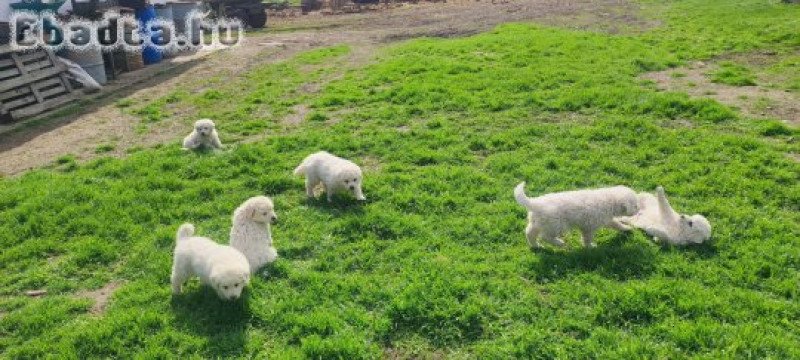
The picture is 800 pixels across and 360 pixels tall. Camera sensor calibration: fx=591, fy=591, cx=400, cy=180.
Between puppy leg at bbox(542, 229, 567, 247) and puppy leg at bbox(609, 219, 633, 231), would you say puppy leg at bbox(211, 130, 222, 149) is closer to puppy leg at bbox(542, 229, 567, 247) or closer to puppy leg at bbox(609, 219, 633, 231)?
puppy leg at bbox(542, 229, 567, 247)

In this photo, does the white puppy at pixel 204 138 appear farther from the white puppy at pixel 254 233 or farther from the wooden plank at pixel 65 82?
the wooden plank at pixel 65 82

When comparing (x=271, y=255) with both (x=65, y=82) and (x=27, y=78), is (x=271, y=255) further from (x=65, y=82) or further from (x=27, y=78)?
(x=65, y=82)

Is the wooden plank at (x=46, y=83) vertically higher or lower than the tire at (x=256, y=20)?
lower

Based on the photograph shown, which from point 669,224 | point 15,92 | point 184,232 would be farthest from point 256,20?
point 669,224

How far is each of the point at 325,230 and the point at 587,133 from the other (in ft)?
16.0

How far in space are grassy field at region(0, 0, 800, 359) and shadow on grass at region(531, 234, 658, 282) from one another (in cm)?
3

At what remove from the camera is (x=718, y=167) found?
7.90m

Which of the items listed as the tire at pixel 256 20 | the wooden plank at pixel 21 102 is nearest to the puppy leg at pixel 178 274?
the wooden plank at pixel 21 102

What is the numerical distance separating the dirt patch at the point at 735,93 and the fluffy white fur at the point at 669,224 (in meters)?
5.03

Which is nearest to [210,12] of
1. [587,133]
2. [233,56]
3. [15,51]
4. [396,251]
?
[233,56]

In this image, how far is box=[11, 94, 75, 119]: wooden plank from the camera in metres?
12.9

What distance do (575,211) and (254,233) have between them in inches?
126

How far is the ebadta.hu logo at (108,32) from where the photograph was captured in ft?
49.0

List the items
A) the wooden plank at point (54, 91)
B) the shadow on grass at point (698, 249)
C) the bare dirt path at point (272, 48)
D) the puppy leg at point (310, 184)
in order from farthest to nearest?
the wooden plank at point (54, 91), the bare dirt path at point (272, 48), the puppy leg at point (310, 184), the shadow on grass at point (698, 249)
